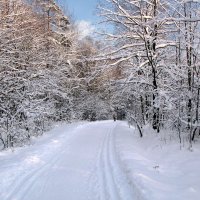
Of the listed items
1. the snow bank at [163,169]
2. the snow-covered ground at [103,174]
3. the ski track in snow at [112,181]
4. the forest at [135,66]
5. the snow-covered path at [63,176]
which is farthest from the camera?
the forest at [135,66]

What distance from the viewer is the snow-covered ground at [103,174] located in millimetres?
8203

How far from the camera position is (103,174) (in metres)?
10.4

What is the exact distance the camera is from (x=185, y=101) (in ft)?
46.2

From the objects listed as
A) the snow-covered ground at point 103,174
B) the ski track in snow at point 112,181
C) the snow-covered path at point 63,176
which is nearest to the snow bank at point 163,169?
the snow-covered ground at point 103,174

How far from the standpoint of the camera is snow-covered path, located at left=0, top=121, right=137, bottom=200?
27.5 ft

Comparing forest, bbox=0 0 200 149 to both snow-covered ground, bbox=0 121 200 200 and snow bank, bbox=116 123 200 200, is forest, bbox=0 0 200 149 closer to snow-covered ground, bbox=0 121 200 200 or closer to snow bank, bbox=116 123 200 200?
snow bank, bbox=116 123 200 200

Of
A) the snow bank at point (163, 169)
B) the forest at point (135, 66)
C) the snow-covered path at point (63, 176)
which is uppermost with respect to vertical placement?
the forest at point (135, 66)

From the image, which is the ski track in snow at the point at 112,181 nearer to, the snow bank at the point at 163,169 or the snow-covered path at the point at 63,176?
the snow-covered path at the point at 63,176

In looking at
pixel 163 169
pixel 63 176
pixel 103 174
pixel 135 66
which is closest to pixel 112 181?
pixel 103 174

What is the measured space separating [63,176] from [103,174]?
3.79 feet

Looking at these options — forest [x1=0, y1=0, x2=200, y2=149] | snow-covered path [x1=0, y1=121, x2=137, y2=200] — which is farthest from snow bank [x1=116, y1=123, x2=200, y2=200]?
forest [x1=0, y1=0, x2=200, y2=149]

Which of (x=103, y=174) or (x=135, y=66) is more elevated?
(x=135, y=66)

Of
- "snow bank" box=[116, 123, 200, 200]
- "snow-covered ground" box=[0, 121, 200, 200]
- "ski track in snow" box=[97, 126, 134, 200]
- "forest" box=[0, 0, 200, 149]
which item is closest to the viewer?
"snow bank" box=[116, 123, 200, 200]

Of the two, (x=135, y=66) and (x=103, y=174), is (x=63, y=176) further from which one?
(x=135, y=66)
